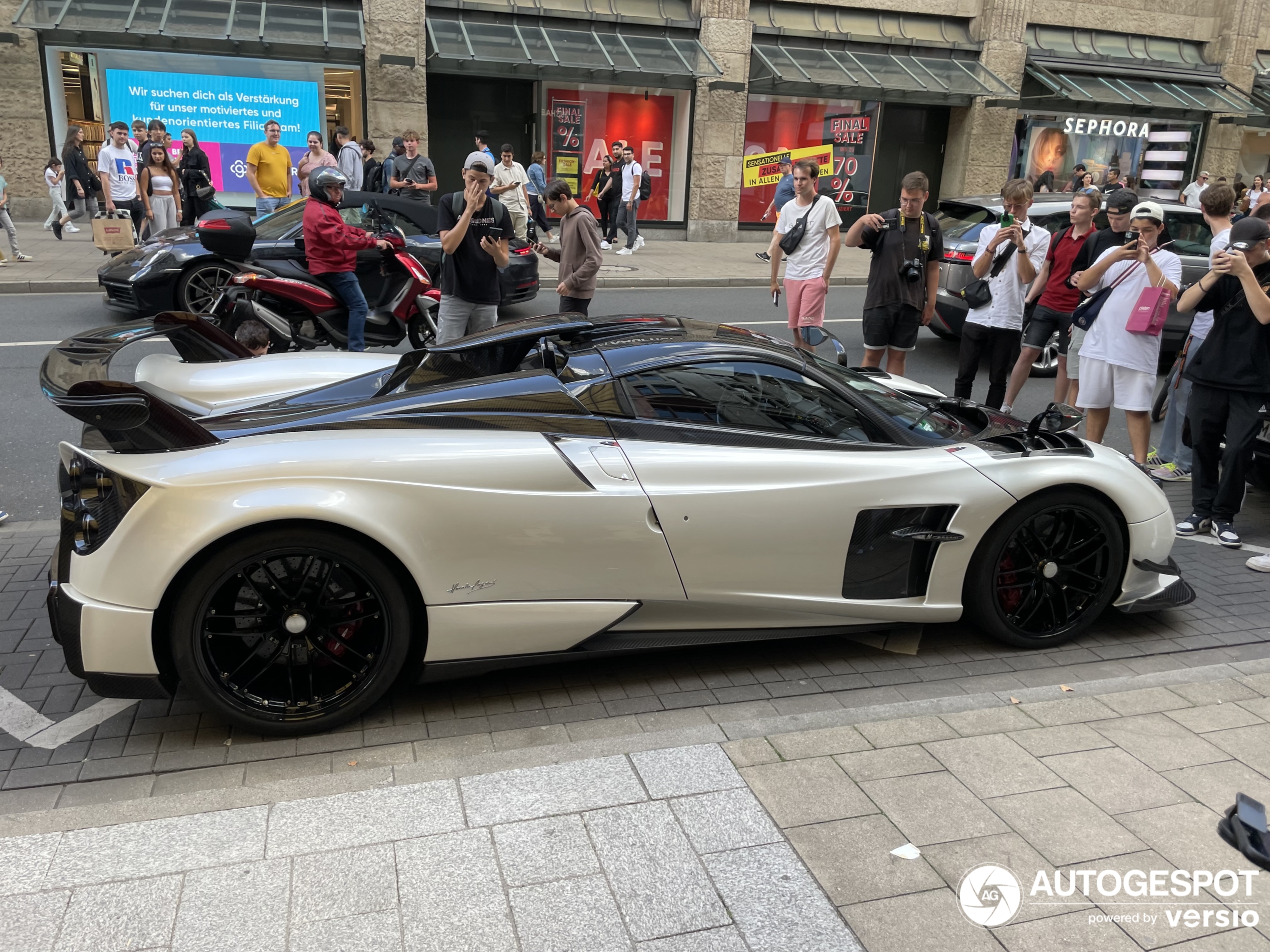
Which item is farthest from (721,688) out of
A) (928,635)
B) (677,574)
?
(928,635)

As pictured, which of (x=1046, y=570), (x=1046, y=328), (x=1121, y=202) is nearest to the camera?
(x=1046, y=570)

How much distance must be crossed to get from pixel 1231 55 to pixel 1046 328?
22.5m

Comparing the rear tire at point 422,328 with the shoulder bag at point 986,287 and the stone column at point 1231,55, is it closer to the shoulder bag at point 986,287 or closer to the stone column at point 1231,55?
the shoulder bag at point 986,287

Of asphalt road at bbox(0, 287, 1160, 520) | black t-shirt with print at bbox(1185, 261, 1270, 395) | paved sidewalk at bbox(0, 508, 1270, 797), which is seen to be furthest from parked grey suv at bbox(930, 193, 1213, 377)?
paved sidewalk at bbox(0, 508, 1270, 797)

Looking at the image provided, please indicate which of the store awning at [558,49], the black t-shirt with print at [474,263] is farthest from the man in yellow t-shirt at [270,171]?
the black t-shirt with print at [474,263]

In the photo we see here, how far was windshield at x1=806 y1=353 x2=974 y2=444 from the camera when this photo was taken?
405cm

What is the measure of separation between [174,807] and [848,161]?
2201 cm

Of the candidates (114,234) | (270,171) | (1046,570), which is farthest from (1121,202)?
(270,171)

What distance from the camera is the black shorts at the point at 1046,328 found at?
24.8 ft

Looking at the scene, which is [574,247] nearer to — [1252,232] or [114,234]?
[1252,232]

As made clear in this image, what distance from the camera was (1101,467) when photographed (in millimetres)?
4078

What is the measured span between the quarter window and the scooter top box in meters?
5.35

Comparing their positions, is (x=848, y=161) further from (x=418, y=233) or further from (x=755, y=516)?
(x=755, y=516)

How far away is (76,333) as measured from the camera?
959cm
